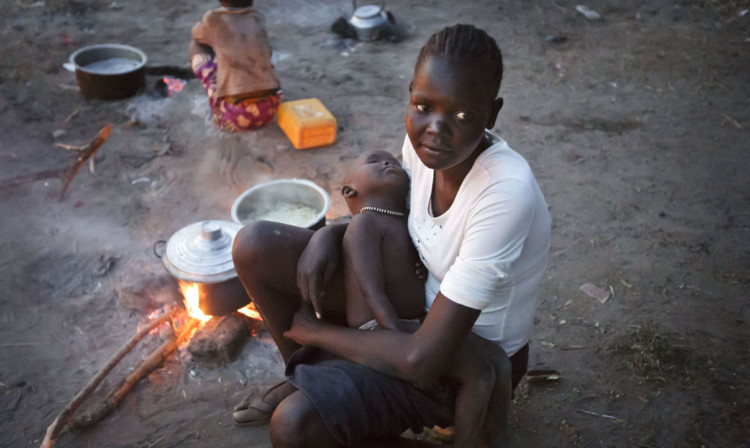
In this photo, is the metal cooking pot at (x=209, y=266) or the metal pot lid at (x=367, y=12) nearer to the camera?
the metal cooking pot at (x=209, y=266)

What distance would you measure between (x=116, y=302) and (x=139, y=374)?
0.63 metres

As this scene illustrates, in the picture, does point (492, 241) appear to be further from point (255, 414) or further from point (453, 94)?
point (255, 414)

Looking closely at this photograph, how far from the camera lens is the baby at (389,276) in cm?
185

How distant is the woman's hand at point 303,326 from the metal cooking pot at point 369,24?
4.84m

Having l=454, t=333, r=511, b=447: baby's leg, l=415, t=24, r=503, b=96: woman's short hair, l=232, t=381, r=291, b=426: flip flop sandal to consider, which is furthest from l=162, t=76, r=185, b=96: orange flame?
l=454, t=333, r=511, b=447: baby's leg

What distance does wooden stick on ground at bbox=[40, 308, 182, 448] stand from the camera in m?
2.41

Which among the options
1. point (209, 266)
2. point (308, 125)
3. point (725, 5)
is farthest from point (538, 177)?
point (725, 5)

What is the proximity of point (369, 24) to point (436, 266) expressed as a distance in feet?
16.4

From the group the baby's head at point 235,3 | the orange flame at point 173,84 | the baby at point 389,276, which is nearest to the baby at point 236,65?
the baby's head at point 235,3

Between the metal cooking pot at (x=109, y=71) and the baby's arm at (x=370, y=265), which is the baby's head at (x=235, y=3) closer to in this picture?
the metal cooking pot at (x=109, y=71)

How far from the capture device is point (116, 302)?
10.5ft

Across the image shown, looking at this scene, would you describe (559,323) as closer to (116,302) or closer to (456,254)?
(456,254)

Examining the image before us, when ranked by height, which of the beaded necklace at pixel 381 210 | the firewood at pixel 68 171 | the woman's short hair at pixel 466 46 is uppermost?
the woman's short hair at pixel 466 46

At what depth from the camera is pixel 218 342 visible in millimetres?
2789
